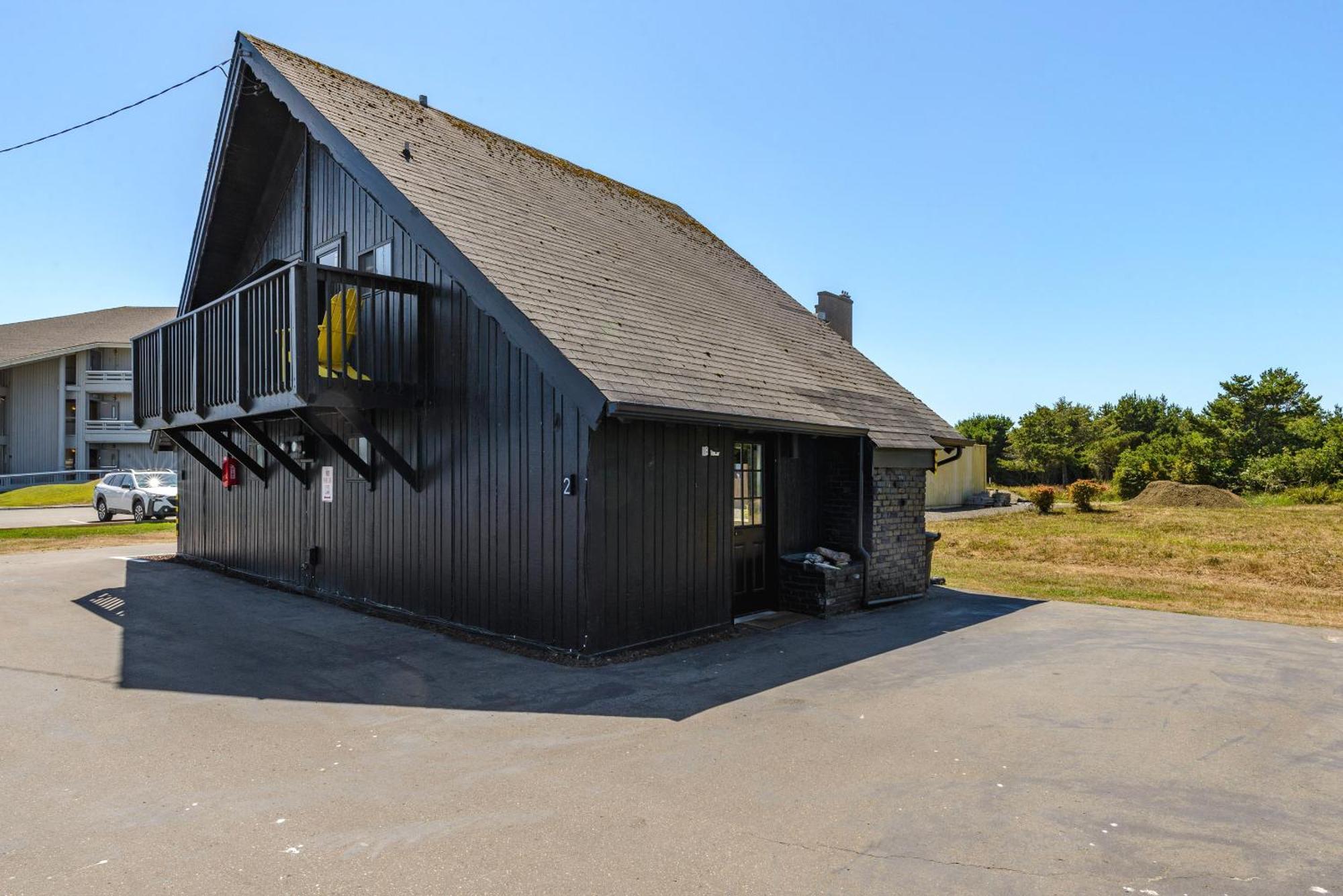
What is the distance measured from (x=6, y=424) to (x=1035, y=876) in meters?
49.3

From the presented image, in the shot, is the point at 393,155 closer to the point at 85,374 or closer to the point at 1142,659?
the point at 1142,659

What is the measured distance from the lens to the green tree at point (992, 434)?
5572cm

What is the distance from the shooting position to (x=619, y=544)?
768cm

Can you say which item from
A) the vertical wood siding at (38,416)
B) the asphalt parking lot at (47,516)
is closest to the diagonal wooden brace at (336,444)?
the asphalt parking lot at (47,516)

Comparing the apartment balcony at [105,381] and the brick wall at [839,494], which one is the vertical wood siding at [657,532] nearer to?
the brick wall at [839,494]

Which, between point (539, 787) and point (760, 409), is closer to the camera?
point (539, 787)

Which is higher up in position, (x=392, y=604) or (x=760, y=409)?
(x=760, y=409)

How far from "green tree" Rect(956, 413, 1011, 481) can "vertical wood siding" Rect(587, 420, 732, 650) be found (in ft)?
158

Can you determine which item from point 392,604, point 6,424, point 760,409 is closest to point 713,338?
point 760,409

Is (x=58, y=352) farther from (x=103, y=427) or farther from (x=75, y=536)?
(x=75, y=536)

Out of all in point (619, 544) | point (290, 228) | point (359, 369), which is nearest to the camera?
point (619, 544)

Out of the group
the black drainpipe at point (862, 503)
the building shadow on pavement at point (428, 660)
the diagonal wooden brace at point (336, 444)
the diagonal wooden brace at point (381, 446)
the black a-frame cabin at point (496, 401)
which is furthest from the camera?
the black drainpipe at point (862, 503)

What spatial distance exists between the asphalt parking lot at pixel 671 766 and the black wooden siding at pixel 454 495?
810mm

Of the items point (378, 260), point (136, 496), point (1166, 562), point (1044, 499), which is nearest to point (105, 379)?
point (136, 496)
